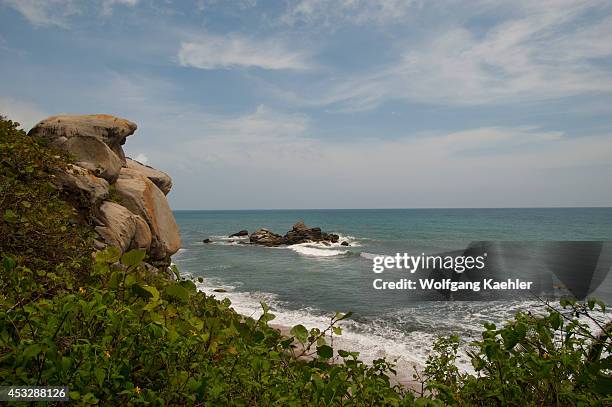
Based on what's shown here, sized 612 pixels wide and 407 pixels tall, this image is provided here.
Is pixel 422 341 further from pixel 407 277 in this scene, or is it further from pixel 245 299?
pixel 407 277

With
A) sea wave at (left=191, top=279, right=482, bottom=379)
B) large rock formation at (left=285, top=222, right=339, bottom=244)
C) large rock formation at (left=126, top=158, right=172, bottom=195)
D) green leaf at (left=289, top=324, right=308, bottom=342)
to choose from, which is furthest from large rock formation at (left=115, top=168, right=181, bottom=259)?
large rock formation at (left=285, top=222, right=339, bottom=244)

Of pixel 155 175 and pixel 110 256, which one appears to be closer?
pixel 110 256

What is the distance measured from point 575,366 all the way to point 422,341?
16.3 meters

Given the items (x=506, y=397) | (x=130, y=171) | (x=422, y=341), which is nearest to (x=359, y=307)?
(x=422, y=341)

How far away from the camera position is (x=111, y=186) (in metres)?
13.2

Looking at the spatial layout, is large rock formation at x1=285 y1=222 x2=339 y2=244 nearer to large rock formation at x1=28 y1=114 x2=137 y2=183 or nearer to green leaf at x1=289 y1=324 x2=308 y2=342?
large rock formation at x1=28 y1=114 x2=137 y2=183

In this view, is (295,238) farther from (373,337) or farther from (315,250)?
(373,337)

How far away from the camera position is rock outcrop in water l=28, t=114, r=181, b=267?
1062 centimetres

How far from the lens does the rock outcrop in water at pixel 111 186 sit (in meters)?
10.6

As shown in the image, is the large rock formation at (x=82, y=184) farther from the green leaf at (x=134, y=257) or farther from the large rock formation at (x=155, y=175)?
the green leaf at (x=134, y=257)

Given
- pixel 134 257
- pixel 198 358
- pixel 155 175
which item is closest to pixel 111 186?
pixel 155 175

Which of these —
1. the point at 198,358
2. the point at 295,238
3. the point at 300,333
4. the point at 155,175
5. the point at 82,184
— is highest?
the point at 155,175

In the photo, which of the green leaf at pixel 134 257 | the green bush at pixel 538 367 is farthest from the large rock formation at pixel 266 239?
the green leaf at pixel 134 257

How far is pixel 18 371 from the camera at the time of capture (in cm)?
206
